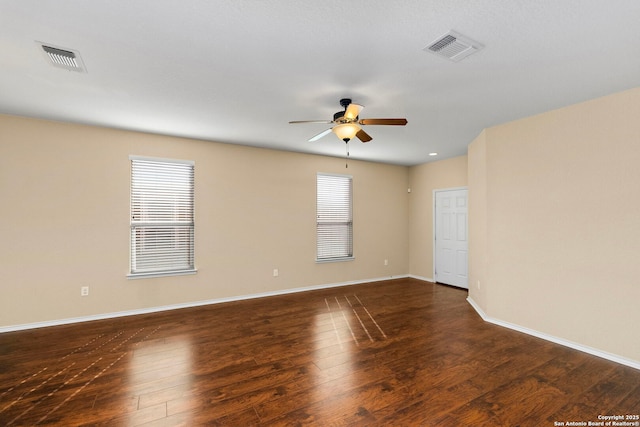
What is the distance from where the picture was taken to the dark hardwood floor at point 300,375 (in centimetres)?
210

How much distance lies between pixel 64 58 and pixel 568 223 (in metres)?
4.97

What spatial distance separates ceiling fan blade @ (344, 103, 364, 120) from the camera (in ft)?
9.21

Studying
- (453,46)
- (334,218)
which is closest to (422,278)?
(334,218)

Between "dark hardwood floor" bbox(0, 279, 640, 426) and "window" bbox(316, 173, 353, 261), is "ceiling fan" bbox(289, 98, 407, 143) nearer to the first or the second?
"dark hardwood floor" bbox(0, 279, 640, 426)

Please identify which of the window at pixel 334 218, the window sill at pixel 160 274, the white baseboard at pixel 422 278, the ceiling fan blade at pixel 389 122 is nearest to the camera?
the ceiling fan blade at pixel 389 122

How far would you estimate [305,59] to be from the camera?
2326mm

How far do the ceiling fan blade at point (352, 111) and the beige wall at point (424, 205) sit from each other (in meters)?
3.89

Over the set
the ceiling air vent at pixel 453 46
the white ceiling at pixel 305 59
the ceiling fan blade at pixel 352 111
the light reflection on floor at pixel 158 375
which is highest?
the white ceiling at pixel 305 59

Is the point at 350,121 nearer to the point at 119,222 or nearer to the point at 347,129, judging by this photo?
the point at 347,129

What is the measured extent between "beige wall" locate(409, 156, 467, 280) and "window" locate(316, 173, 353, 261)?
5.55 feet

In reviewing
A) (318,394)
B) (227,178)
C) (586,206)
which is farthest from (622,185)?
(227,178)

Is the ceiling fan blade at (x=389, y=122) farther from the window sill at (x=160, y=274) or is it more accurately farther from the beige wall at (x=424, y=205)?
the beige wall at (x=424, y=205)

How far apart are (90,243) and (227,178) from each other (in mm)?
2066

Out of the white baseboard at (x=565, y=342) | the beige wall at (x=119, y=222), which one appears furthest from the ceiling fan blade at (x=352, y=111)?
the white baseboard at (x=565, y=342)
